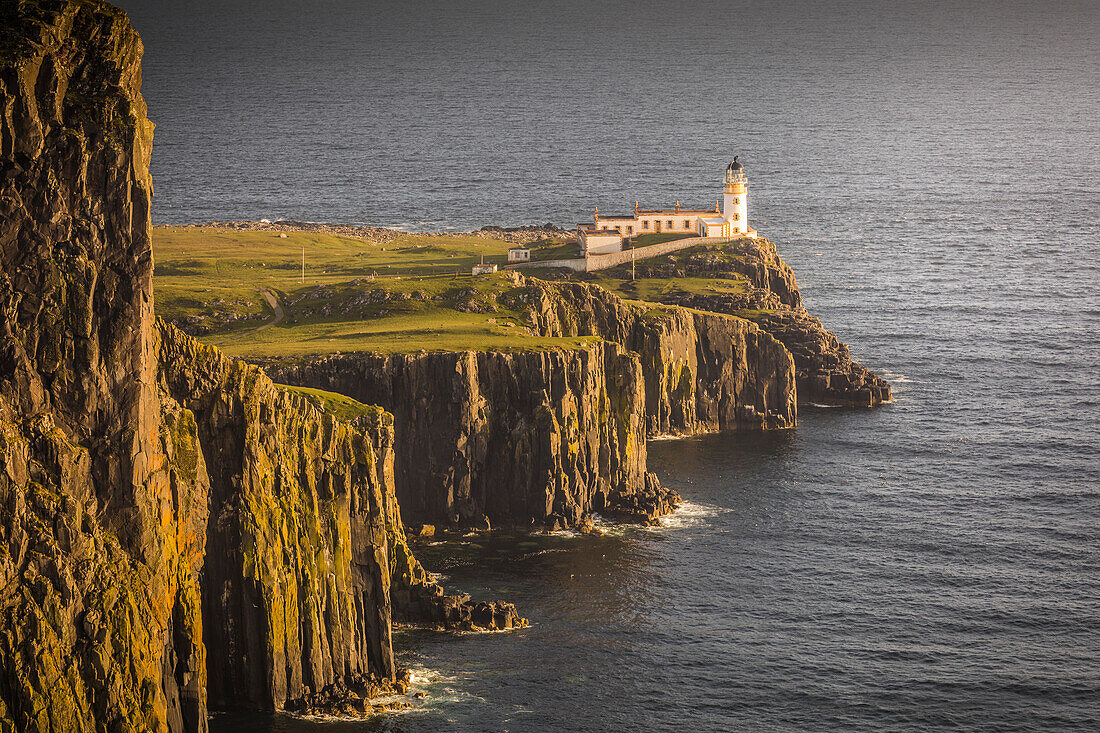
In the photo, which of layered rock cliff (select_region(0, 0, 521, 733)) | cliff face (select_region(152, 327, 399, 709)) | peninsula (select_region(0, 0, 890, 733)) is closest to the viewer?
layered rock cliff (select_region(0, 0, 521, 733))

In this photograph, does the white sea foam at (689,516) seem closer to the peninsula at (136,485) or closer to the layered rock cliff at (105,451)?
the peninsula at (136,485)

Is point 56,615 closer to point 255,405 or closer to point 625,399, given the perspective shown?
point 255,405

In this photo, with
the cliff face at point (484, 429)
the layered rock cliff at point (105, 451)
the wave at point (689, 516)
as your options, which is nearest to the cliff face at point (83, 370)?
the layered rock cliff at point (105, 451)

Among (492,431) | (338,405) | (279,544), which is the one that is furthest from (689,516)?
(279,544)

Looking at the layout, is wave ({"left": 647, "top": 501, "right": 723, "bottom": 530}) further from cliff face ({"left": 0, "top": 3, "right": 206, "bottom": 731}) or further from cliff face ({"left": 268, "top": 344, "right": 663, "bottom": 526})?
cliff face ({"left": 0, "top": 3, "right": 206, "bottom": 731})

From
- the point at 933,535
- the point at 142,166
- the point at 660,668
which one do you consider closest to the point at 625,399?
the point at 933,535

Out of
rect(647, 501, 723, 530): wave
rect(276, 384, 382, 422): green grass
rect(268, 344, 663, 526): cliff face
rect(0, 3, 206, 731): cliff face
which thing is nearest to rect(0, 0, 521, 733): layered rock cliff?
rect(0, 3, 206, 731): cliff face

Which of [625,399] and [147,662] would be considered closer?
[147,662]
